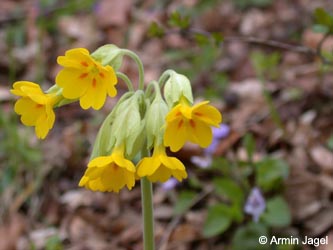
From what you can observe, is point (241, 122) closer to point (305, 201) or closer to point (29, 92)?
→ point (305, 201)

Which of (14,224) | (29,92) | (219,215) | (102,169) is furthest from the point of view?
(14,224)

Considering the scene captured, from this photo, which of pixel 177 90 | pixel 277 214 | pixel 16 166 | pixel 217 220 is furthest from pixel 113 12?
pixel 177 90

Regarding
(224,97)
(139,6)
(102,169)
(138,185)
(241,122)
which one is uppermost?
(139,6)

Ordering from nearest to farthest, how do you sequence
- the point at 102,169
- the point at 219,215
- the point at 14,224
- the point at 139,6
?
1. the point at 102,169
2. the point at 219,215
3. the point at 14,224
4. the point at 139,6

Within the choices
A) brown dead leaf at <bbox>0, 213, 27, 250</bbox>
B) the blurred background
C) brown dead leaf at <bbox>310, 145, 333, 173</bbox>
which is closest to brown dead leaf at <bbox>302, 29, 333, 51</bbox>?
the blurred background

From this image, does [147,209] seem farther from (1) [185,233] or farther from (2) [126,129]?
(1) [185,233]

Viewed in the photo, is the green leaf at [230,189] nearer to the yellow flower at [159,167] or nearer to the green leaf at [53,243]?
the green leaf at [53,243]

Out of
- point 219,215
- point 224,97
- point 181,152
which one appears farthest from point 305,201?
point 224,97
